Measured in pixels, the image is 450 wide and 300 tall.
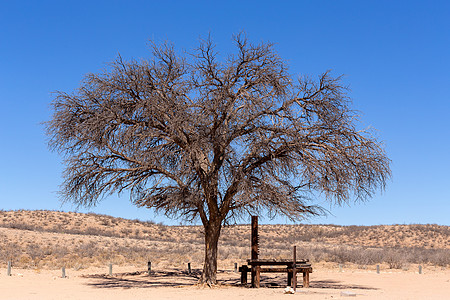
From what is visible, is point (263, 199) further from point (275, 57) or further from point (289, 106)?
point (275, 57)

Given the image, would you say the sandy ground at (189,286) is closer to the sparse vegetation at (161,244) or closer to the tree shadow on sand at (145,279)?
the tree shadow on sand at (145,279)

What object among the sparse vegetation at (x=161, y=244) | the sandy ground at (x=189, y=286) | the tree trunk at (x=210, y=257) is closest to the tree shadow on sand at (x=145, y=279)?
the sandy ground at (x=189, y=286)

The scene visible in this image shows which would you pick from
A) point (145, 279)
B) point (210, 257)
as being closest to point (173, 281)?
point (145, 279)

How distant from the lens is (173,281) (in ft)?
83.0

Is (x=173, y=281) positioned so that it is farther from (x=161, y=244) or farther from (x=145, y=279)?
(x=161, y=244)

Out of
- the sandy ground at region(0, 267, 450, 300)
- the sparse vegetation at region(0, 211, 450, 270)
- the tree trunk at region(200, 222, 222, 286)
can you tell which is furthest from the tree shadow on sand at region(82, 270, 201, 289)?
the sparse vegetation at region(0, 211, 450, 270)

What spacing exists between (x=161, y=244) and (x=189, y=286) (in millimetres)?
29814

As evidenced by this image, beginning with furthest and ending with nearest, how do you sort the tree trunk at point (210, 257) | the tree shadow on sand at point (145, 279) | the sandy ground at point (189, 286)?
the tree shadow on sand at point (145, 279)
the tree trunk at point (210, 257)
the sandy ground at point (189, 286)

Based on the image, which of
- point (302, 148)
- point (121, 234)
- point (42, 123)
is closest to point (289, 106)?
point (302, 148)

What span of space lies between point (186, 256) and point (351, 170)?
22.4m

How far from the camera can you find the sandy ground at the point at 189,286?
18484mm

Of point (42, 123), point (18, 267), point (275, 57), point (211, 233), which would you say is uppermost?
point (275, 57)

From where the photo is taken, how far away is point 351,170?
66.2ft

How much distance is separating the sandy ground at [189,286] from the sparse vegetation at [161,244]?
466 cm
